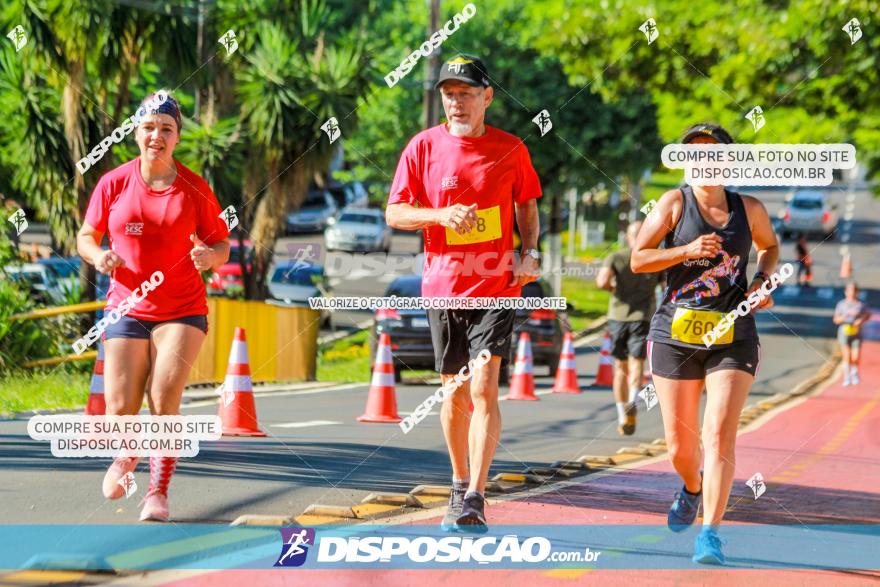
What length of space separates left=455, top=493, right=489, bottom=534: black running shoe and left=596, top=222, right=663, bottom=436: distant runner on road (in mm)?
6619

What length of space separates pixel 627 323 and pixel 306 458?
14.2 feet

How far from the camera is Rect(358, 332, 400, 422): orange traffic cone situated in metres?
14.0

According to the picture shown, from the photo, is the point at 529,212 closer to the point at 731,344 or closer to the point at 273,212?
the point at 731,344

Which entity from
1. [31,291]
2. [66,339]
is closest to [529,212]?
[66,339]

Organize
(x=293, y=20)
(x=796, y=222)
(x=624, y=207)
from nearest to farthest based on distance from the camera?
(x=293, y=20)
(x=624, y=207)
(x=796, y=222)

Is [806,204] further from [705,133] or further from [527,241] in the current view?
[705,133]

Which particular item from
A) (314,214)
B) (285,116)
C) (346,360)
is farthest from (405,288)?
(314,214)

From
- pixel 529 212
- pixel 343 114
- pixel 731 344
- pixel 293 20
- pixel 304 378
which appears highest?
pixel 293 20

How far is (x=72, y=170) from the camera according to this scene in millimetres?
20438

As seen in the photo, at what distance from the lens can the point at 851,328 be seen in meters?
24.6

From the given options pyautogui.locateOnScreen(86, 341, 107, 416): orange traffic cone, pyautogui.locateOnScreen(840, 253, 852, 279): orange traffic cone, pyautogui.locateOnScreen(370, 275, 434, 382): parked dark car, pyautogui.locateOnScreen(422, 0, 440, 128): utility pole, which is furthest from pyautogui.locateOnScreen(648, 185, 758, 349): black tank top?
pyautogui.locateOnScreen(840, 253, 852, 279): orange traffic cone

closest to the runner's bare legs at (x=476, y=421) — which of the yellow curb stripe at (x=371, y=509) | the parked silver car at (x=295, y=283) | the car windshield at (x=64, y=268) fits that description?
the yellow curb stripe at (x=371, y=509)

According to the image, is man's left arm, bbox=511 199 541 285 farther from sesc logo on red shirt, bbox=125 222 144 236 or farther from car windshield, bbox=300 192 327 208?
car windshield, bbox=300 192 327 208

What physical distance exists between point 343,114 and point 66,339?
26.5 ft
